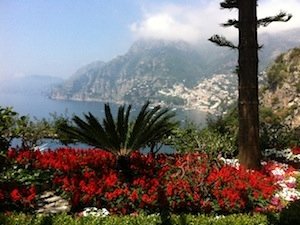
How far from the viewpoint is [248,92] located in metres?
10.1

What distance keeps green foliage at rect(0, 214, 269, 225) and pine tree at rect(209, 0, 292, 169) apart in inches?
164

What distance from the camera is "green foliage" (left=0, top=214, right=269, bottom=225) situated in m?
5.64

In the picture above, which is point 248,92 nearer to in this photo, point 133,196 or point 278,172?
point 278,172

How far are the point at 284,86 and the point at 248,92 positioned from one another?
10837 centimetres

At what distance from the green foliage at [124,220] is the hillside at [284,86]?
3996 inches

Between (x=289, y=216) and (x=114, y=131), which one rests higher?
(x=114, y=131)

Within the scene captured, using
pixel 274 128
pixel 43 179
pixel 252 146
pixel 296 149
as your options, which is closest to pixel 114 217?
pixel 43 179

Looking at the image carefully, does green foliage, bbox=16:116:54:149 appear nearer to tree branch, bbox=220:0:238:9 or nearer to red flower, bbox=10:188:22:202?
red flower, bbox=10:188:22:202

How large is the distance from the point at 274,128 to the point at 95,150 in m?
7.08

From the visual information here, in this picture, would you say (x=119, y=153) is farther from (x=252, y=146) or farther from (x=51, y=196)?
(x=252, y=146)

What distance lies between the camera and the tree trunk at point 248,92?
33.2ft

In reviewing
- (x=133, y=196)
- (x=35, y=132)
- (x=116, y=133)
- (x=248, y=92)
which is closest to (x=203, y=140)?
(x=248, y=92)

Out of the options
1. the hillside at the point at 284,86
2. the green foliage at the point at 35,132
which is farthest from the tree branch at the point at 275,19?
the hillside at the point at 284,86

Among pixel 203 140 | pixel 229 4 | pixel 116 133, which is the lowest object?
pixel 203 140
